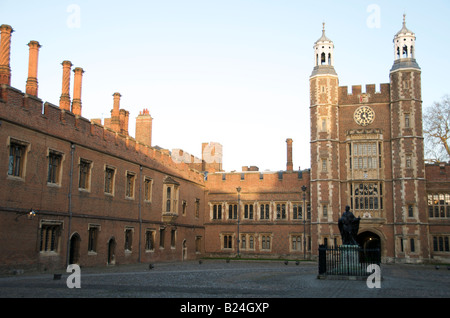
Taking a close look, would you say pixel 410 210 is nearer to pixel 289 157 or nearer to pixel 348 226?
pixel 289 157

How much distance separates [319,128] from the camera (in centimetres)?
3956

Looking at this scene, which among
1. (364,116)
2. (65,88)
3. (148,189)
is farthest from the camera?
(364,116)

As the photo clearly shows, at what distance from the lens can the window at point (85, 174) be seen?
25.0 m

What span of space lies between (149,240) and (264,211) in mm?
13352

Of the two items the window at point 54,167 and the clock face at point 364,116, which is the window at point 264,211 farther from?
the window at point 54,167

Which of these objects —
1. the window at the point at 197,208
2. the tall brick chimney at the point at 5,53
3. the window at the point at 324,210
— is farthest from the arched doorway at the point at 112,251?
the window at the point at 324,210

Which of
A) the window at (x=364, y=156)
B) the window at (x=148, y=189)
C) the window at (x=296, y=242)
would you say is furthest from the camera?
the window at (x=296, y=242)

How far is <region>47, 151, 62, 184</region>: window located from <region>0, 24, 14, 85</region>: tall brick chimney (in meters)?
3.85

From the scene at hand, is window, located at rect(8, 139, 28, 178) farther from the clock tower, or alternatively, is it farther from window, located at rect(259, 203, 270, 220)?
window, located at rect(259, 203, 270, 220)

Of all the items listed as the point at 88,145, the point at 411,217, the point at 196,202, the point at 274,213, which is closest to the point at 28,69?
the point at 88,145

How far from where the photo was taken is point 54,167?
22906 millimetres

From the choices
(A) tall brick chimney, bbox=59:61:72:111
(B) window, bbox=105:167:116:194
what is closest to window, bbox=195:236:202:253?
(B) window, bbox=105:167:116:194

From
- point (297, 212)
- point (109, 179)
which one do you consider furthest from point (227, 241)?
point (109, 179)

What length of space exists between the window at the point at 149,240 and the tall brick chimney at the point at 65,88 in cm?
1068
